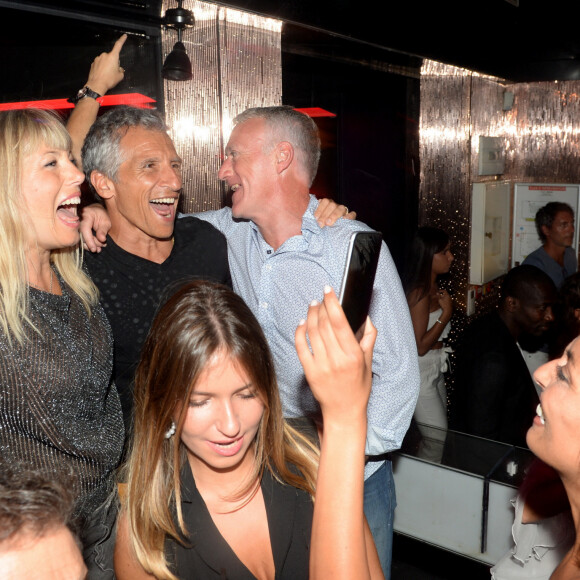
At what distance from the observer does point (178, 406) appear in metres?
1.58

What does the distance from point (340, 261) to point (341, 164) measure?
3010 millimetres

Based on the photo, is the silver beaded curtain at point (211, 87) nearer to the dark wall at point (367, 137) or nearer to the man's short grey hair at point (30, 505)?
the dark wall at point (367, 137)

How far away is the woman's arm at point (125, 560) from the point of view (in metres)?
1.54

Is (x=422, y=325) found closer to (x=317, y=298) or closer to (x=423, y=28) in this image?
(x=423, y=28)

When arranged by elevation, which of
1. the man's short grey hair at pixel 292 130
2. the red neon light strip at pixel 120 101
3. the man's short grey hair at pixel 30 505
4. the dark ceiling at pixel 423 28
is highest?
the dark ceiling at pixel 423 28

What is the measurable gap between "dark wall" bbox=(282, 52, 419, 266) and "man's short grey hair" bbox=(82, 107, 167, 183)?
2291mm

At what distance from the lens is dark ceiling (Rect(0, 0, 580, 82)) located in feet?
8.55

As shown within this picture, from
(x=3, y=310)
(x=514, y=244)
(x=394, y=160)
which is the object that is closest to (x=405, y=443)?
(x=3, y=310)

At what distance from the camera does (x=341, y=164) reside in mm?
5055

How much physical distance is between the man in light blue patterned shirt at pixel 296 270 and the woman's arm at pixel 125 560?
0.78m

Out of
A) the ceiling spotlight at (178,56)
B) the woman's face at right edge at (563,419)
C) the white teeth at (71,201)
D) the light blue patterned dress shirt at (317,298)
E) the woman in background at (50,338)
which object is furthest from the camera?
the ceiling spotlight at (178,56)

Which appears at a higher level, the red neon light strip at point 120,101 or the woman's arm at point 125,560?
the red neon light strip at point 120,101

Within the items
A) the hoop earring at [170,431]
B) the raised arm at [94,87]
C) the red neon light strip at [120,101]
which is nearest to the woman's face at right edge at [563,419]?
the hoop earring at [170,431]

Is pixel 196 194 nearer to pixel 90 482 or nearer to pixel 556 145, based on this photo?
pixel 90 482
